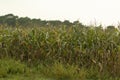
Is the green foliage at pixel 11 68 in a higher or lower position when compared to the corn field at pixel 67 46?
lower

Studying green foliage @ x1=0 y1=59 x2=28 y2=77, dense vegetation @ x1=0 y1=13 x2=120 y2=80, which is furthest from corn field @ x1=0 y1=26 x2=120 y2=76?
green foliage @ x1=0 y1=59 x2=28 y2=77

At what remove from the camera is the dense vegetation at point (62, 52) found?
781cm

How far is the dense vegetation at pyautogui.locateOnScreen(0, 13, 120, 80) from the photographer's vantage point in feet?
25.6

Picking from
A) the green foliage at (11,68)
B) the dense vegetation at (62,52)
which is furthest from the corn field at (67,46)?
the green foliage at (11,68)

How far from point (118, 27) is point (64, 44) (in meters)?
1.70

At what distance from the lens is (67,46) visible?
9.02 m

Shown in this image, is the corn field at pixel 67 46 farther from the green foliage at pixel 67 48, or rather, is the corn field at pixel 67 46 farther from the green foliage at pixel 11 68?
the green foliage at pixel 11 68

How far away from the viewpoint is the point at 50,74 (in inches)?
303

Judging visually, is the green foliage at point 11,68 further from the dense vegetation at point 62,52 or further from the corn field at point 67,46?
the corn field at point 67,46

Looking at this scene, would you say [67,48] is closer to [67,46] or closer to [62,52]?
[67,46]

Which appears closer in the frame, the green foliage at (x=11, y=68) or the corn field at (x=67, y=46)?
the green foliage at (x=11, y=68)

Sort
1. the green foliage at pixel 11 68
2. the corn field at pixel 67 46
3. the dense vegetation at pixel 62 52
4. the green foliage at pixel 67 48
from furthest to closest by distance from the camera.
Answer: the corn field at pixel 67 46
the green foliage at pixel 67 48
the dense vegetation at pixel 62 52
the green foliage at pixel 11 68

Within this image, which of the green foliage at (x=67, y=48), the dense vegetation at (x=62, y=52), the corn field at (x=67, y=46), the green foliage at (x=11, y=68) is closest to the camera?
the green foliage at (x=11, y=68)

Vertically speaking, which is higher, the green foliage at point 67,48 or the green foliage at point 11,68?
the green foliage at point 67,48
